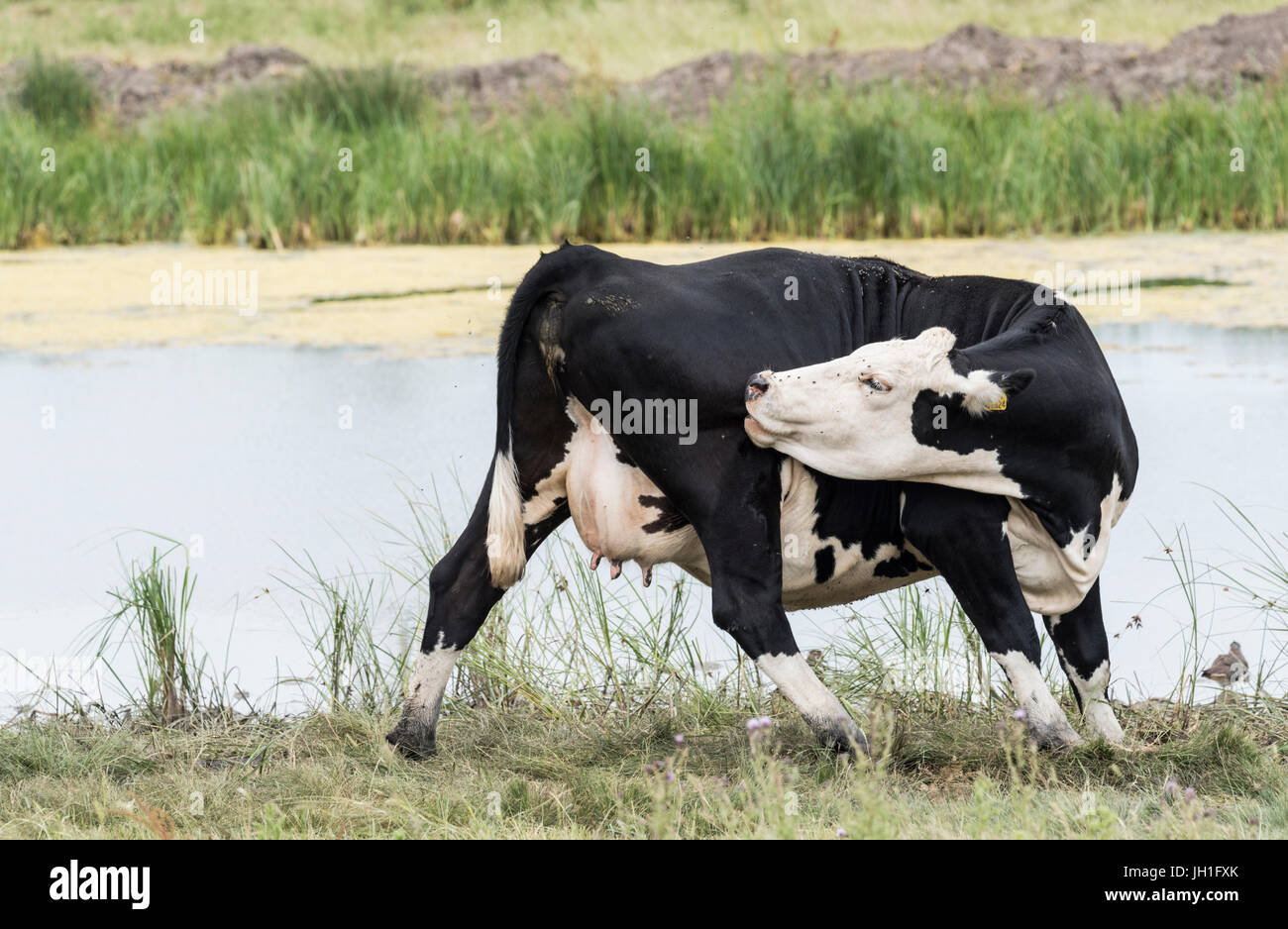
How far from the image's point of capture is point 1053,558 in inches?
189

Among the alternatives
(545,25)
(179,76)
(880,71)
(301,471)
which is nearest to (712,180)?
(301,471)

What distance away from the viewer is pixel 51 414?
31.0 ft

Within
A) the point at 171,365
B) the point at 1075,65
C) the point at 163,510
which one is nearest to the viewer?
the point at 163,510

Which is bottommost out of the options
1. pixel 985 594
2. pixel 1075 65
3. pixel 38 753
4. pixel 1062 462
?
pixel 38 753

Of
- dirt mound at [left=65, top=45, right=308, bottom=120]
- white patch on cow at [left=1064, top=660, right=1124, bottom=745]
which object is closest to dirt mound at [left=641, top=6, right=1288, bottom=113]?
dirt mound at [left=65, top=45, right=308, bottom=120]

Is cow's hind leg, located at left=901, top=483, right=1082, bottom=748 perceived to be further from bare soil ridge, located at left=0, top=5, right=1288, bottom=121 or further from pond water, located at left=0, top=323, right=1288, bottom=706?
bare soil ridge, located at left=0, top=5, right=1288, bottom=121

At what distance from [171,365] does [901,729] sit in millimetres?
6922

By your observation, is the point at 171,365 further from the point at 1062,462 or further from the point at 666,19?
the point at 666,19

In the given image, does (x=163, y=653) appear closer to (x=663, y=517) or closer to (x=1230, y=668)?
(x=663, y=517)

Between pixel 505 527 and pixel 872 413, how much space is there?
1.15 meters

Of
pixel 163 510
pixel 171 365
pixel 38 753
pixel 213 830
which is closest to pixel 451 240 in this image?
pixel 171 365

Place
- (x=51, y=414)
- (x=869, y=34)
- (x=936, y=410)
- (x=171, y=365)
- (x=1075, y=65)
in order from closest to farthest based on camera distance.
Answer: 1. (x=936, y=410)
2. (x=51, y=414)
3. (x=171, y=365)
4. (x=1075, y=65)
5. (x=869, y=34)

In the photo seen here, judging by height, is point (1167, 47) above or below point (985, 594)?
above

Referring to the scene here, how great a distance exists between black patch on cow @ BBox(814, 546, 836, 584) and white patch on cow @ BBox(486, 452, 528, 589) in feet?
2.81
